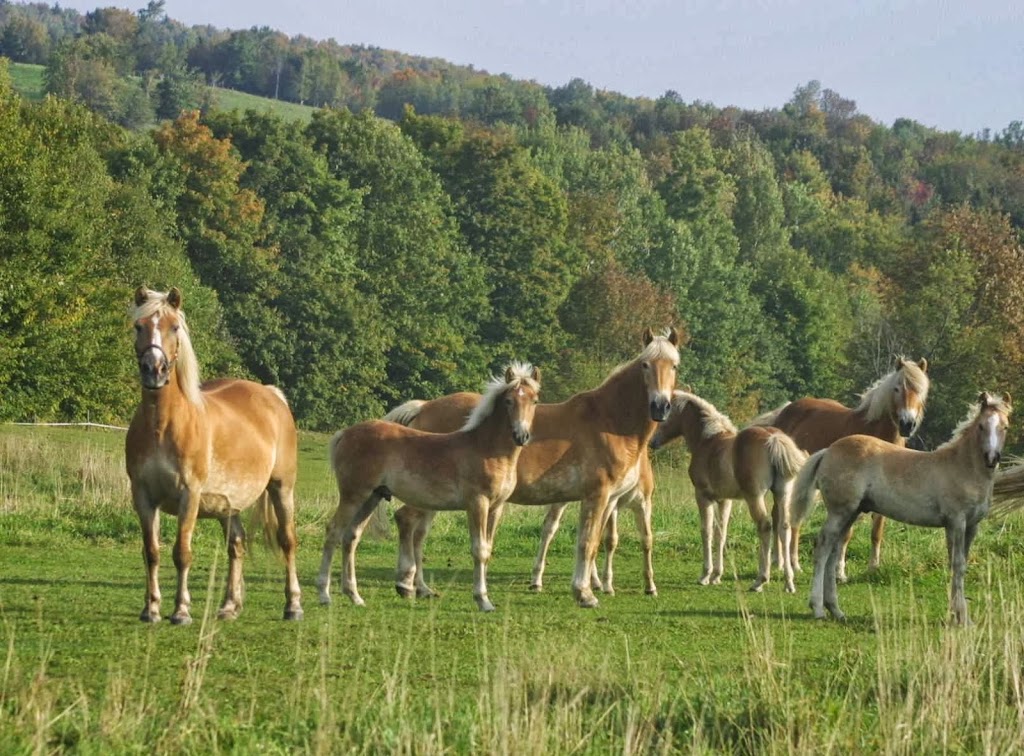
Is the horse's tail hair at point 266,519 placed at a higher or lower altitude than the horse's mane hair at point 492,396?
lower

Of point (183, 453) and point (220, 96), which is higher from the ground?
point (220, 96)

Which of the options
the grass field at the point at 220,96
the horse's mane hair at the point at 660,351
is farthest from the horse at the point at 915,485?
the grass field at the point at 220,96

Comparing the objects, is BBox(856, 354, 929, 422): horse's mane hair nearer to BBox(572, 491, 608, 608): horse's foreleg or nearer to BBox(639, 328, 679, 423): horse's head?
BBox(639, 328, 679, 423): horse's head

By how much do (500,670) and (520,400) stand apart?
251 inches

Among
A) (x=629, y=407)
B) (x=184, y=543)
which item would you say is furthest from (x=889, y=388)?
(x=184, y=543)

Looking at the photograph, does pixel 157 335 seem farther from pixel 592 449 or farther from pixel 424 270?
pixel 424 270

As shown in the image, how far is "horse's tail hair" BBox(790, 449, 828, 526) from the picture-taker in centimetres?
1391

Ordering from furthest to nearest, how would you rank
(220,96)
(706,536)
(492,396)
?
1. (220,96)
2. (706,536)
3. (492,396)

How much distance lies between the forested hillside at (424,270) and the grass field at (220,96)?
126ft

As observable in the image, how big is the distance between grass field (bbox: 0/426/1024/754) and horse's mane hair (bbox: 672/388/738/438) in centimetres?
170

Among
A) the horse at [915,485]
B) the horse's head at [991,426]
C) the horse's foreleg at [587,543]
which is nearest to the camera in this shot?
the horse's head at [991,426]

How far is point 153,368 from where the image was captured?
36.8 feet

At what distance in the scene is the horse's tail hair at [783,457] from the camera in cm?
1628

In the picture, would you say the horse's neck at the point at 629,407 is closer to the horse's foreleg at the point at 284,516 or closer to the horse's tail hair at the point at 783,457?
the horse's tail hair at the point at 783,457
